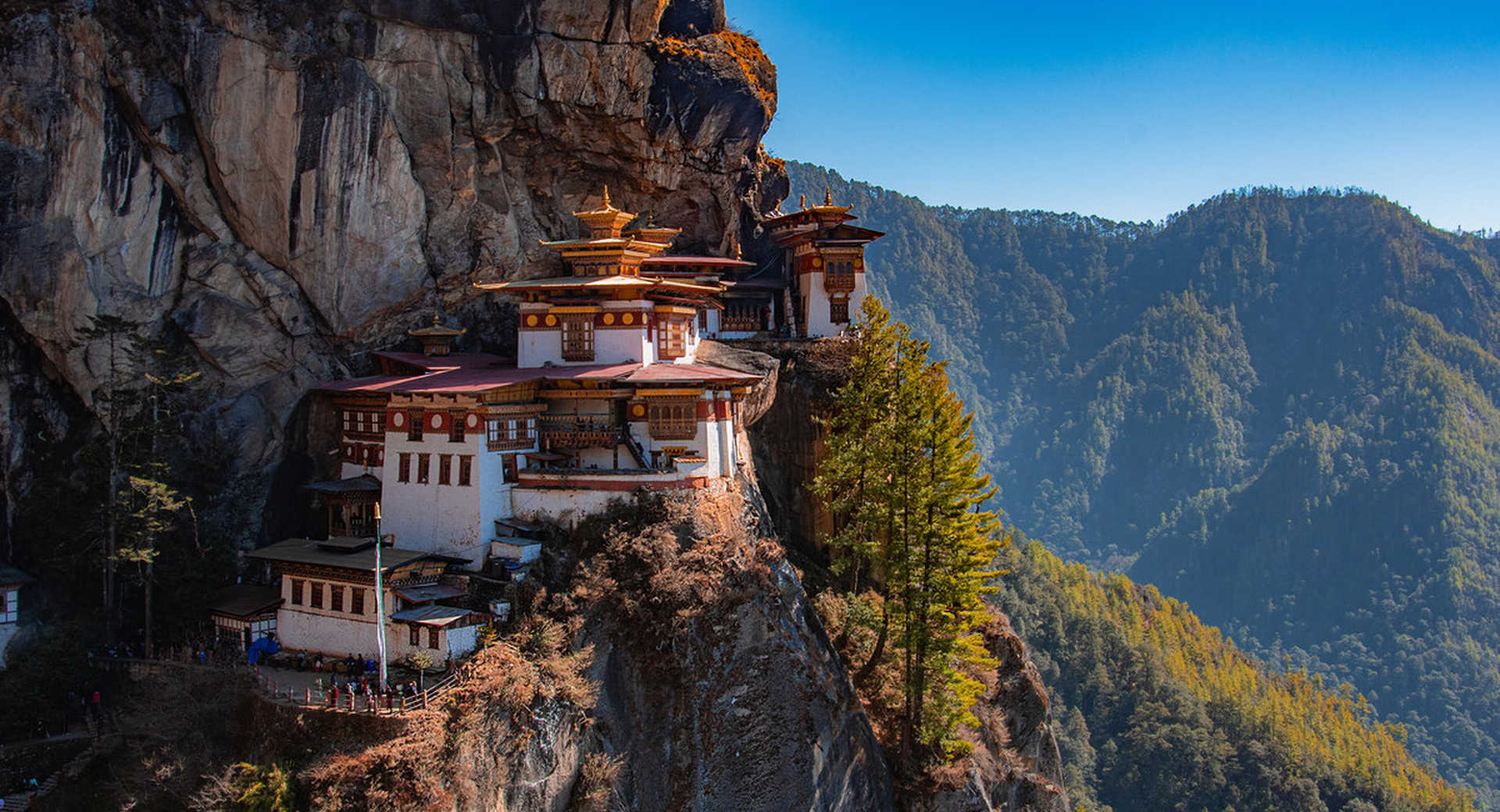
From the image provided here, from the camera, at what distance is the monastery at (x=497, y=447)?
117ft

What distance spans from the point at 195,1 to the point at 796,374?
89.0 feet

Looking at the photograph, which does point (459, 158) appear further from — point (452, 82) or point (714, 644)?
point (714, 644)

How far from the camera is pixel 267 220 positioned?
45000mm

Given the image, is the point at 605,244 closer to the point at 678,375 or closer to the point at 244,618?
the point at 678,375

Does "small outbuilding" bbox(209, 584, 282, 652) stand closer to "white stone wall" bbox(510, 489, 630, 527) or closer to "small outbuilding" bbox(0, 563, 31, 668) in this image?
"small outbuilding" bbox(0, 563, 31, 668)

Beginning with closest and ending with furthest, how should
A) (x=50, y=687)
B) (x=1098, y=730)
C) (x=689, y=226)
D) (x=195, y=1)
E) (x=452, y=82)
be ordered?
(x=50, y=687)
(x=195, y=1)
(x=452, y=82)
(x=689, y=226)
(x=1098, y=730)

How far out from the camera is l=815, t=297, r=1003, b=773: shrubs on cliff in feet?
125

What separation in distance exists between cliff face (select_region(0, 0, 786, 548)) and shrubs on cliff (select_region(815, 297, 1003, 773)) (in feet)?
58.1

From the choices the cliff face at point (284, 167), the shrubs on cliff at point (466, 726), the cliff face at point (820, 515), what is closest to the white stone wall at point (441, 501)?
the shrubs on cliff at point (466, 726)

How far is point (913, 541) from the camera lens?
3841 cm

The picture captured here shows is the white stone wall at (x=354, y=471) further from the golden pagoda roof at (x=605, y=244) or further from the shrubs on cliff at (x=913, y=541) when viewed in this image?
the shrubs on cliff at (x=913, y=541)

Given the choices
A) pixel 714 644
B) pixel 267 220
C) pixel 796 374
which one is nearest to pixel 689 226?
pixel 796 374

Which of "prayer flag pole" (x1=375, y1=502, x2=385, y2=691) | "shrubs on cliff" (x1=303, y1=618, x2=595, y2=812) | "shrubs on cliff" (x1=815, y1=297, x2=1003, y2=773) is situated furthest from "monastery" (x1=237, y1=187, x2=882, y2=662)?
"shrubs on cliff" (x1=815, y1=297, x2=1003, y2=773)

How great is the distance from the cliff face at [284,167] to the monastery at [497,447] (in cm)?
299
